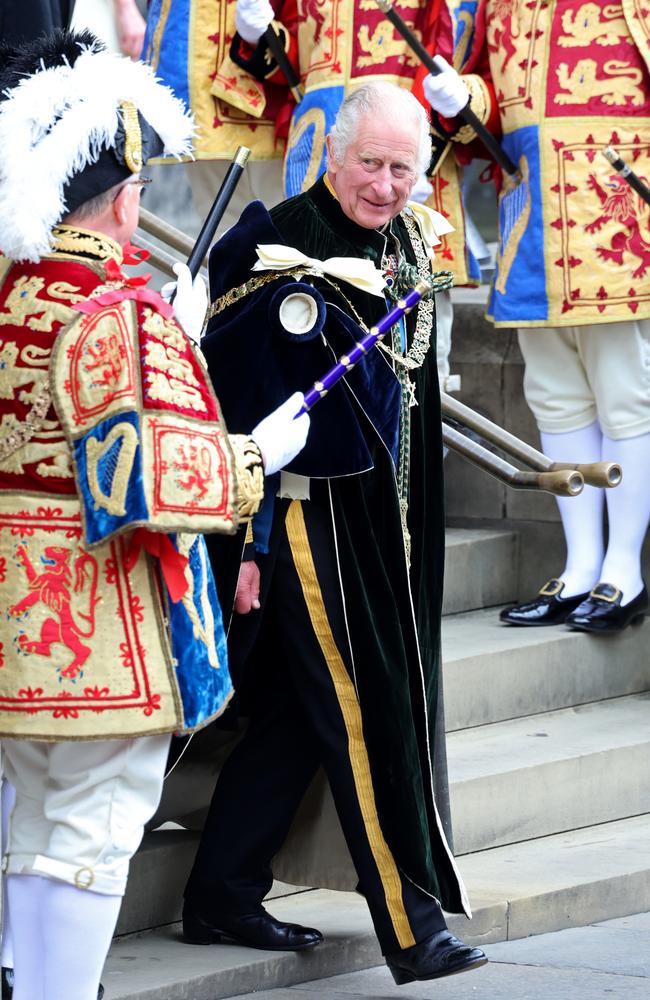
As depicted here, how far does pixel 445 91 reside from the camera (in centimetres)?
542

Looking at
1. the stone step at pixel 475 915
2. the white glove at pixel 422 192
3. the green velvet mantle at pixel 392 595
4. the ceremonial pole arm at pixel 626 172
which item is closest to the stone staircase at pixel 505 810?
the stone step at pixel 475 915

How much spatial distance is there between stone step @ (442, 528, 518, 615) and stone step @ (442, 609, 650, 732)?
0.17 ft

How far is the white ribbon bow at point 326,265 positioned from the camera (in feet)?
12.7

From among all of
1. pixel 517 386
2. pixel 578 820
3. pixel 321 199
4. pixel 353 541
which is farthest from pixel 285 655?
pixel 517 386

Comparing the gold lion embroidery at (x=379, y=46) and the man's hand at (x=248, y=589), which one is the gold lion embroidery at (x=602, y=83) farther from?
the man's hand at (x=248, y=589)

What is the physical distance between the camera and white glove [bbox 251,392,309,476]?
3242 mm

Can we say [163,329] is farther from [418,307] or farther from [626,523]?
[626,523]

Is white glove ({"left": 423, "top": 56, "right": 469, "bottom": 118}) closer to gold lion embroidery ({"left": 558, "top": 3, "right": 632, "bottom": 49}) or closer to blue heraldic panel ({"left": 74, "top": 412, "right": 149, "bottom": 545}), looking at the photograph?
gold lion embroidery ({"left": 558, "top": 3, "right": 632, "bottom": 49})

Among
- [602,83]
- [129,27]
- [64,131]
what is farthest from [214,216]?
[64,131]

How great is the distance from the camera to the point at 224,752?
421cm

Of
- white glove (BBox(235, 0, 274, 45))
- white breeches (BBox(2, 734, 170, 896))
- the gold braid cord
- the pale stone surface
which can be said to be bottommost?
the pale stone surface

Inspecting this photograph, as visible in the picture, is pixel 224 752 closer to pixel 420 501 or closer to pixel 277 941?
pixel 277 941

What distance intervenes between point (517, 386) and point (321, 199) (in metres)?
2.46

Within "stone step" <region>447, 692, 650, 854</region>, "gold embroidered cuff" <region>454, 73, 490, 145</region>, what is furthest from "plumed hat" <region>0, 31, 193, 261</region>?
"gold embroidered cuff" <region>454, 73, 490, 145</region>
